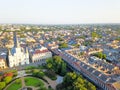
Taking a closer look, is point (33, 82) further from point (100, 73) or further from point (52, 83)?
point (100, 73)

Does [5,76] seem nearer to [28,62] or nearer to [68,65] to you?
[28,62]

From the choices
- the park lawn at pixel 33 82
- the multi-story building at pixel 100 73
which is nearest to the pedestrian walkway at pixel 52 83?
the park lawn at pixel 33 82

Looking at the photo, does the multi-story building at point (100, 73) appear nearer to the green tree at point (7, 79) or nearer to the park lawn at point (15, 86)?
the park lawn at point (15, 86)

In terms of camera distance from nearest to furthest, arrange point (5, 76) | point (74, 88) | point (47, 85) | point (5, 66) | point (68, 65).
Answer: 1. point (74, 88)
2. point (47, 85)
3. point (5, 76)
4. point (68, 65)
5. point (5, 66)

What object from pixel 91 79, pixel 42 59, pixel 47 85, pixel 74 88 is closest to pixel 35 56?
pixel 42 59

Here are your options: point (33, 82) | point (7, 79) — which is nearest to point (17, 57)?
point (7, 79)

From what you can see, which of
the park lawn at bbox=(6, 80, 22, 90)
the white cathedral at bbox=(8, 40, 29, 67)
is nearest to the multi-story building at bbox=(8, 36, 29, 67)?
the white cathedral at bbox=(8, 40, 29, 67)

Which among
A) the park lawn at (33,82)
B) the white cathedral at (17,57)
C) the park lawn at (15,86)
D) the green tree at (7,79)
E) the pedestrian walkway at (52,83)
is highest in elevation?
the white cathedral at (17,57)

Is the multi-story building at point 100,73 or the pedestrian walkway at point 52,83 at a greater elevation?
the multi-story building at point 100,73

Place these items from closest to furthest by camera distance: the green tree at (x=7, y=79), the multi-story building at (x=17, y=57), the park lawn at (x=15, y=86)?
the park lawn at (x=15, y=86)
the green tree at (x=7, y=79)
the multi-story building at (x=17, y=57)
